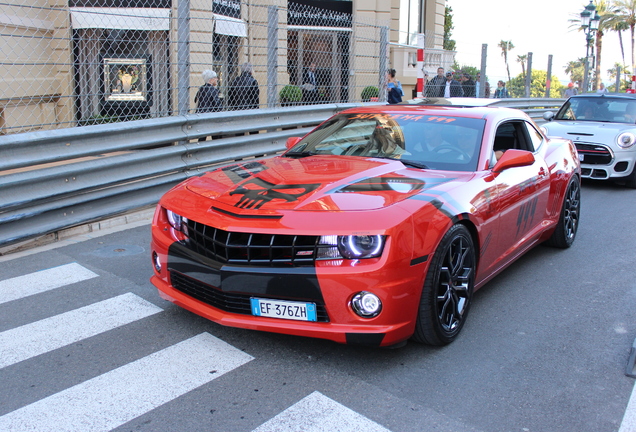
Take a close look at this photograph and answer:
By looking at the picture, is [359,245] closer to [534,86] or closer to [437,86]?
[437,86]

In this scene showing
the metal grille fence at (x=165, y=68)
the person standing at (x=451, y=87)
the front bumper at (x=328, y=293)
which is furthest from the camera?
the person standing at (x=451, y=87)

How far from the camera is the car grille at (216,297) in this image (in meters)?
3.55

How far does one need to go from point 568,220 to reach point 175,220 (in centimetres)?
421

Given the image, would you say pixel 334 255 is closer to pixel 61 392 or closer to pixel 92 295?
pixel 61 392

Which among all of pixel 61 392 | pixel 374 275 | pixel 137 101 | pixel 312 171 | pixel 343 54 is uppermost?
pixel 343 54

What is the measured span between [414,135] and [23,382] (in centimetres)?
320

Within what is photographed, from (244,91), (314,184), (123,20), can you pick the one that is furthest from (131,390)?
(123,20)

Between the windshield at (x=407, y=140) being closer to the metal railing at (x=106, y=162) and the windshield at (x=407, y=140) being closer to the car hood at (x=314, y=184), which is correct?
the car hood at (x=314, y=184)

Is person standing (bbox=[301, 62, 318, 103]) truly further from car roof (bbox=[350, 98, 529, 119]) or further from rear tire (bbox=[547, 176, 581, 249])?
rear tire (bbox=[547, 176, 581, 249])

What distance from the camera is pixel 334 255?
344cm

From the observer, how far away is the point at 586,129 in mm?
10305

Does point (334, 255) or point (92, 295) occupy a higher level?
point (334, 255)

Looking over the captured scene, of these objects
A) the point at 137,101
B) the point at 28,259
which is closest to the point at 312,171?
the point at 28,259

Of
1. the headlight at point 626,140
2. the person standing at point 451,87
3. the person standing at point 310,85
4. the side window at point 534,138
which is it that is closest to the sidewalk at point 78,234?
the person standing at point 310,85
